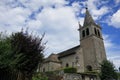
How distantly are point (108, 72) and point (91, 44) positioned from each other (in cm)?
1188

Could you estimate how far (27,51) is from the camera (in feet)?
48.2

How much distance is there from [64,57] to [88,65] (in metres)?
7.06

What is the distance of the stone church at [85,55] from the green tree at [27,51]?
2700cm

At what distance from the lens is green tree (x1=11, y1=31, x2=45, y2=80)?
14.5m

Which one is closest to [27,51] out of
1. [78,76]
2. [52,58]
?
[78,76]

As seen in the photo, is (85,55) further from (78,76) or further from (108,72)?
(78,76)

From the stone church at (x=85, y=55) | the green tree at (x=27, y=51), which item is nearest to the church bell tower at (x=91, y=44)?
the stone church at (x=85, y=55)

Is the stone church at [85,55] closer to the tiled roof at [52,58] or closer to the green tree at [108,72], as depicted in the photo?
the tiled roof at [52,58]

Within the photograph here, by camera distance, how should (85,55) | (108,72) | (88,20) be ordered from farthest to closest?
(88,20) → (85,55) → (108,72)

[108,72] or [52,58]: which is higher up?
[52,58]

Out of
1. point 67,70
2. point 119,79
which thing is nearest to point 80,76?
point 67,70

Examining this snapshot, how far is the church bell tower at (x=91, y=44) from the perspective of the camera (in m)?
42.2

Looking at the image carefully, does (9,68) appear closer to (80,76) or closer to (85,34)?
(80,76)

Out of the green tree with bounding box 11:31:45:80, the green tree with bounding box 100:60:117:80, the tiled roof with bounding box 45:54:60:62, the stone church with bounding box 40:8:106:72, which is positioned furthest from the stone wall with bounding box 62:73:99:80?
the tiled roof with bounding box 45:54:60:62
